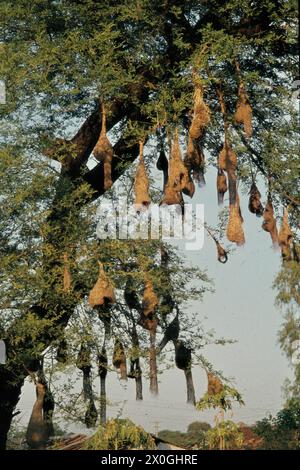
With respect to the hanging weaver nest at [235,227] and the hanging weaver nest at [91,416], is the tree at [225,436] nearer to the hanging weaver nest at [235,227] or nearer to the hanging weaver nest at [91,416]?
the hanging weaver nest at [91,416]

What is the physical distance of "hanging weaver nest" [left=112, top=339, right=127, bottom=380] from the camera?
16.9 m

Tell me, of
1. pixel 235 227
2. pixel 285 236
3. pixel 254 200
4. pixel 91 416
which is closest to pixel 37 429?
pixel 91 416

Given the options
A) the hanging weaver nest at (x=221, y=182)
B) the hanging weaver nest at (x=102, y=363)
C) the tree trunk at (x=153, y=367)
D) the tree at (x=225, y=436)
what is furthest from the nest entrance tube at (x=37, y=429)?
the hanging weaver nest at (x=221, y=182)

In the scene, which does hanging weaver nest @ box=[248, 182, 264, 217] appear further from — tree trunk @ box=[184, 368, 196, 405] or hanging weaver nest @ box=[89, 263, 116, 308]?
hanging weaver nest @ box=[89, 263, 116, 308]

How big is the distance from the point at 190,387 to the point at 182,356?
0.67 metres

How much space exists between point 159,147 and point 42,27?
12.5 feet

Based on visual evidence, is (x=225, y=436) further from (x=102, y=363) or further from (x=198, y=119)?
(x=198, y=119)

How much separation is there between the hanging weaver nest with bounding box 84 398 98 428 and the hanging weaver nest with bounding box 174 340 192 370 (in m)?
2.40

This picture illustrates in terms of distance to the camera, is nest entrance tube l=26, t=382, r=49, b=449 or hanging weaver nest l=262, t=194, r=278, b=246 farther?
hanging weaver nest l=262, t=194, r=278, b=246

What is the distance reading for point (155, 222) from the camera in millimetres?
19484

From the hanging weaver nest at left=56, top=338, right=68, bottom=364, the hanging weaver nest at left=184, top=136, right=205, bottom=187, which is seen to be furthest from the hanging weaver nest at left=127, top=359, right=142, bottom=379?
the hanging weaver nest at left=184, top=136, right=205, bottom=187

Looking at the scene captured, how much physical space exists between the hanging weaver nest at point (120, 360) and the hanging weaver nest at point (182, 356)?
1.54m

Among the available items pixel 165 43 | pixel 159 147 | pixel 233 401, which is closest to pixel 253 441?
pixel 233 401
